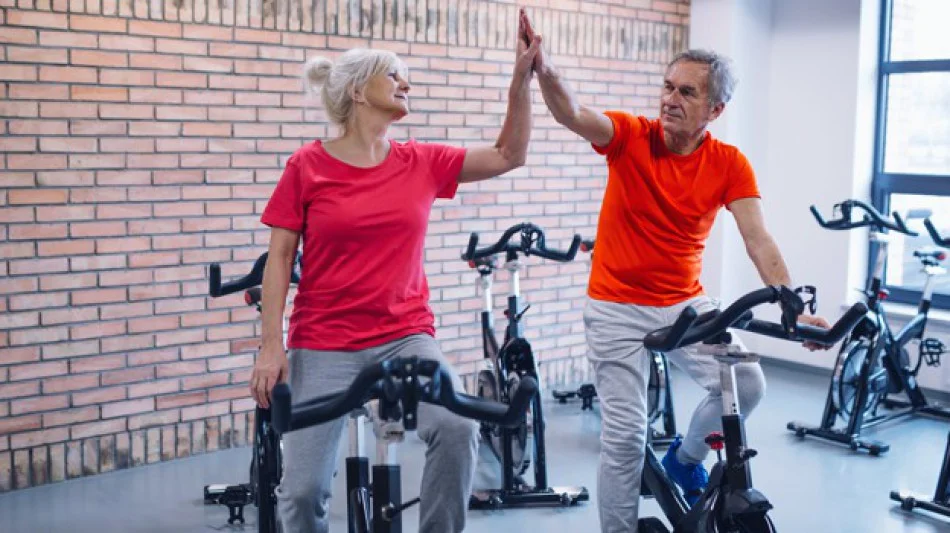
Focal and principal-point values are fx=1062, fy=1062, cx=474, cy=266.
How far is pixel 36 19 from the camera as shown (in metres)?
4.39

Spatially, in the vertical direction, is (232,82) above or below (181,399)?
above

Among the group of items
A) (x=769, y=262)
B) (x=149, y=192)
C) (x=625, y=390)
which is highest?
(x=149, y=192)

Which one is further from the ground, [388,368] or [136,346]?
[388,368]

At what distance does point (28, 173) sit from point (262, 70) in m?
1.20

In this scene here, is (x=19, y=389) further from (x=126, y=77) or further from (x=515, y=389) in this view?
(x=515, y=389)

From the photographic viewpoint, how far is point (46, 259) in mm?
4535

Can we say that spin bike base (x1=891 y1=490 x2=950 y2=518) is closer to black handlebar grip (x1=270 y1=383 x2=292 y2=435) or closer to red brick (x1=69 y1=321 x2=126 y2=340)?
black handlebar grip (x1=270 y1=383 x2=292 y2=435)

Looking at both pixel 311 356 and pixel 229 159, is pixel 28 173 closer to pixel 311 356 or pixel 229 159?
pixel 229 159

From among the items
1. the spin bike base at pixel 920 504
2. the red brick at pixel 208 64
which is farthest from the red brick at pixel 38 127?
the spin bike base at pixel 920 504

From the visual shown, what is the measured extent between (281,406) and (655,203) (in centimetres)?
175

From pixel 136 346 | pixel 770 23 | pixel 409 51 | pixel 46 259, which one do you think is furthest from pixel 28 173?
pixel 770 23

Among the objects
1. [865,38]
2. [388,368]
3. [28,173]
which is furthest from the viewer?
[865,38]

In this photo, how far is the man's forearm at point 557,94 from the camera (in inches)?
123

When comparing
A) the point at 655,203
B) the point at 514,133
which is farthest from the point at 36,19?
the point at 655,203
